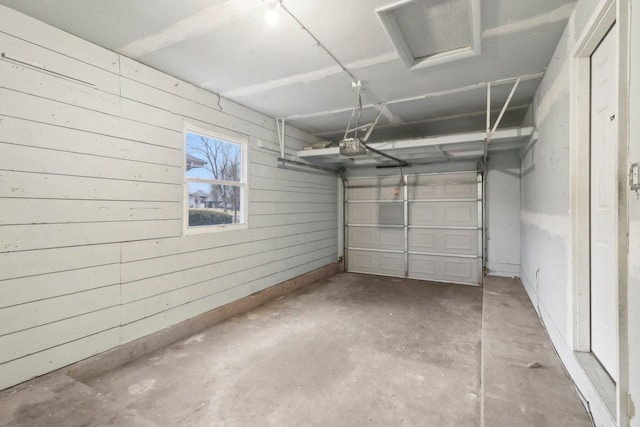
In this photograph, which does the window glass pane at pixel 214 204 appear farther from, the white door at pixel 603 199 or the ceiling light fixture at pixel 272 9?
the white door at pixel 603 199

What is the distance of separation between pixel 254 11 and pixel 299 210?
3285mm

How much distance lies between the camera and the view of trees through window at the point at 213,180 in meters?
3.20

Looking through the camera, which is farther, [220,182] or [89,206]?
[220,182]

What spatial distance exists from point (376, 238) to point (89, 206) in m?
4.91

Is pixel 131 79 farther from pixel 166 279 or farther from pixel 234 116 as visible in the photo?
pixel 166 279

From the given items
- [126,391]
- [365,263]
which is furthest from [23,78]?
[365,263]

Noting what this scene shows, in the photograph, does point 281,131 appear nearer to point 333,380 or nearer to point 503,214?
point 333,380

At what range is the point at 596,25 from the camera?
154cm

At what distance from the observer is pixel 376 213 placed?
6.09 m

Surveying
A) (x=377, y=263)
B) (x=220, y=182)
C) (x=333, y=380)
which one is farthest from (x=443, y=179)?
(x=333, y=380)

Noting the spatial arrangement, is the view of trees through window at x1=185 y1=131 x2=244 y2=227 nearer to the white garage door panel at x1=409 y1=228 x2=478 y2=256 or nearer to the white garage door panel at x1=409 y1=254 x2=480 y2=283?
the white garage door panel at x1=409 y1=228 x2=478 y2=256

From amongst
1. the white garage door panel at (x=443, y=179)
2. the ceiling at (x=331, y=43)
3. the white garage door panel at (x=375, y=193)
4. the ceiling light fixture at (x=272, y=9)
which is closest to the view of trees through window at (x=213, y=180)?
the ceiling at (x=331, y=43)

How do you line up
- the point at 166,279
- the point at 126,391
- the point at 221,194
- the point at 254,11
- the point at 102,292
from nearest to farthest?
1. the point at 254,11
2. the point at 126,391
3. the point at 102,292
4. the point at 166,279
5. the point at 221,194

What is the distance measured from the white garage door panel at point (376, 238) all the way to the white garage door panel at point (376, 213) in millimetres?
154
